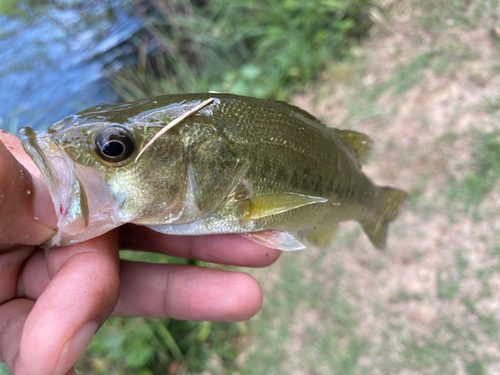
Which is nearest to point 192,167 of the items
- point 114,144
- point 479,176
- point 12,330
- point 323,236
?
point 114,144

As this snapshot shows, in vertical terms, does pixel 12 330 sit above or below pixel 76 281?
below

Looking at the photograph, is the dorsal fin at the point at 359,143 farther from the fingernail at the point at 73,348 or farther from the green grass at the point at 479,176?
the fingernail at the point at 73,348

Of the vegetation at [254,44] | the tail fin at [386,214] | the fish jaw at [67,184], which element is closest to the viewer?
the fish jaw at [67,184]

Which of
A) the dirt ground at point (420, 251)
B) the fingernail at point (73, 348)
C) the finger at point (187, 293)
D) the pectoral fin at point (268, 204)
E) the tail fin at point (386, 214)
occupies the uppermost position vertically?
the fingernail at point (73, 348)

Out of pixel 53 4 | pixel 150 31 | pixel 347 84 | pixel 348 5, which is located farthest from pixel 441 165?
pixel 53 4

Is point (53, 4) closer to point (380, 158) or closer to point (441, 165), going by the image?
point (380, 158)

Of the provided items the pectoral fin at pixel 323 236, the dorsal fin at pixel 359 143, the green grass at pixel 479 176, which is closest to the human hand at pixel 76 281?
the pectoral fin at pixel 323 236

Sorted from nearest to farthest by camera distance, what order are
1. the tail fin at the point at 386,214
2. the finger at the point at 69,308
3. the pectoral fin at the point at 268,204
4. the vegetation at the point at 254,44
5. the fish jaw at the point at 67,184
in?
1. the finger at the point at 69,308
2. the fish jaw at the point at 67,184
3. the pectoral fin at the point at 268,204
4. the tail fin at the point at 386,214
5. the vegetation at the point at 254,44

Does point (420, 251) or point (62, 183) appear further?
point (420, 251)

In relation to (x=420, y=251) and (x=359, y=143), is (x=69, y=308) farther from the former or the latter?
(x=420, y=251)
